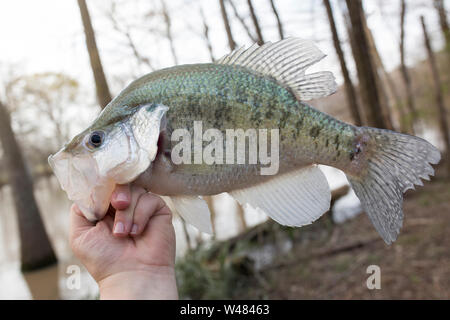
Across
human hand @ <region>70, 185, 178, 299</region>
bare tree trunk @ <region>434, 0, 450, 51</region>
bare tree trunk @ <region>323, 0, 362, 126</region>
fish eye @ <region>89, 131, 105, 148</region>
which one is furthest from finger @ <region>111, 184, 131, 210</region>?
bare tree trunk @ <region>434, 0, 450, 51</region>

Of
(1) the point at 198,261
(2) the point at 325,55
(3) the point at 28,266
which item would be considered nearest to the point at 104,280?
(2) the point at 325,55

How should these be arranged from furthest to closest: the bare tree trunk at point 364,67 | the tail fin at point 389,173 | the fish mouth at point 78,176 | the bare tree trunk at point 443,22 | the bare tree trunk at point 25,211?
the bare tree trunk at point 443,22 < the bare tree trunk at point 25,211 < the bare tree trunk at point 364,67 < the tail fin at point 389,173 < the fish mouth at point 78,176

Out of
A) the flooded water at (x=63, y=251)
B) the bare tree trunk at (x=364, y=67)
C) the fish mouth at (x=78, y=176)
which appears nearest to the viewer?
the fish mouth at (x=78, y=176)

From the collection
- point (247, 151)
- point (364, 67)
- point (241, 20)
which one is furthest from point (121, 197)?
point (241, 20)

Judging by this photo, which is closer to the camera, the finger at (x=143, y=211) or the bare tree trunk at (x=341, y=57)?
the finger at (x=143, y=211)

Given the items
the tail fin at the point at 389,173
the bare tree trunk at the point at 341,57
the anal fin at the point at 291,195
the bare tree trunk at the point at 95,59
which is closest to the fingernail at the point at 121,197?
the anal fin at the point at 291,195

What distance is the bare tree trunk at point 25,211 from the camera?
10211mm

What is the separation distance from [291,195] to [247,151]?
0.32 metres

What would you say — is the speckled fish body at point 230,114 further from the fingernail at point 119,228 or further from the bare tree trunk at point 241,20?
the bare tree trunk at point 241,20

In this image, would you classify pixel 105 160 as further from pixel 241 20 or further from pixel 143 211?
pixel 241 20

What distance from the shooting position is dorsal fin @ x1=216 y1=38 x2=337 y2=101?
150cm

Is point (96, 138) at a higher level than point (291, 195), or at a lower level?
higher

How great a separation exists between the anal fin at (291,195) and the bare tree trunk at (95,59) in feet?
7.76

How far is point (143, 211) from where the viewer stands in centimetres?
143
